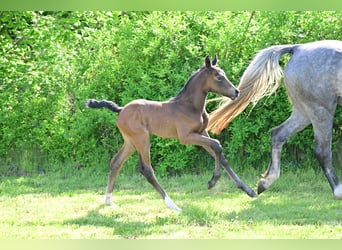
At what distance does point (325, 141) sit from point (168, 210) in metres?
1.87

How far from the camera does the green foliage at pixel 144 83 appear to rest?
7.66 m

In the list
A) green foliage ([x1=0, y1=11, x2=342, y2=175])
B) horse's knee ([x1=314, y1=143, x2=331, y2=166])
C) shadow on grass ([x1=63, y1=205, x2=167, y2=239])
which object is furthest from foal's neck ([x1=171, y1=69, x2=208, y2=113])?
green foliage ([x1=0, y1=11, x2=342, y2=175])

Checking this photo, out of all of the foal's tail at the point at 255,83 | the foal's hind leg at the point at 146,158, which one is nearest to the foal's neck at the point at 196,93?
the foal's hind leg at the point at 146,158

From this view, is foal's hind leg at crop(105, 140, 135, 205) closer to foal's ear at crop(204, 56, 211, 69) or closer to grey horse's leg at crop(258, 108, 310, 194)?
foal's ear at crop(204, 56, 211, 69)

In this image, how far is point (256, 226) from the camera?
4789 mm

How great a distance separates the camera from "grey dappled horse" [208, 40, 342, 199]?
5953 millimetres

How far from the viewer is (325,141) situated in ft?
19.9

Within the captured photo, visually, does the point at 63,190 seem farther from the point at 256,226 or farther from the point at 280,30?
the point at 280,30

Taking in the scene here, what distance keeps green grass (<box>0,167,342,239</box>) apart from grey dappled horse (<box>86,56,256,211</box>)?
372 mm

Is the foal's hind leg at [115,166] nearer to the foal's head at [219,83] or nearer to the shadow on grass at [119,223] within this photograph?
the shadow on grass at [119,223]

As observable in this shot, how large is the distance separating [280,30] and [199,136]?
2.84 metres

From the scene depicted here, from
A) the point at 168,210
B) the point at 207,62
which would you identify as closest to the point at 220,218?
the point at 168,210

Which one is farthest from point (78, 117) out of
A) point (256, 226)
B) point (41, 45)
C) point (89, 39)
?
point (256, 226)
